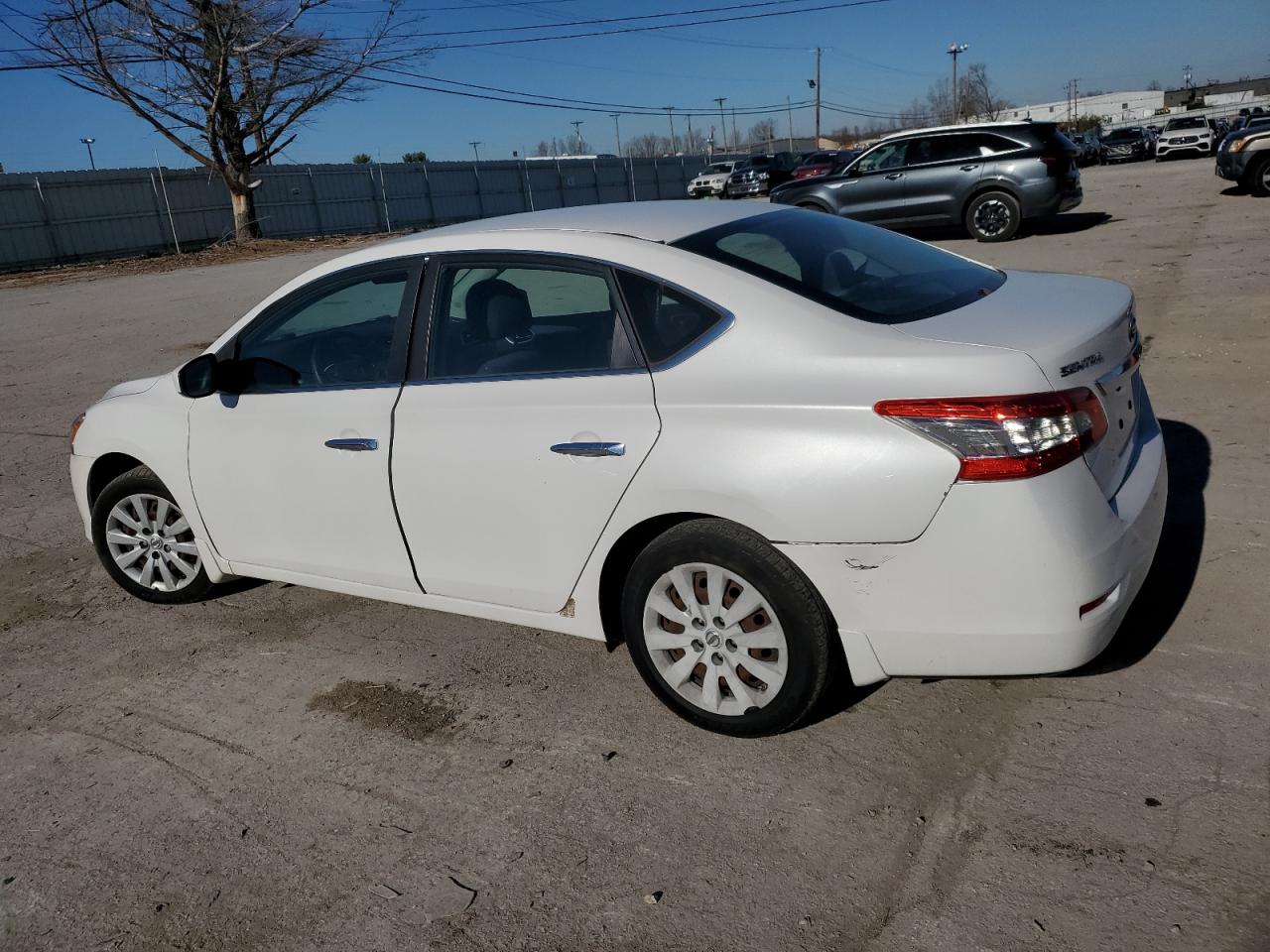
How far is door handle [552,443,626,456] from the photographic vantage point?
3.22m

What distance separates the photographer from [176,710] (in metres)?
3.93

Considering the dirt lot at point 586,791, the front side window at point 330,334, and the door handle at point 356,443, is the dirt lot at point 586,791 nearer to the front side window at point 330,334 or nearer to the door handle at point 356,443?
the door handle at point 356,443

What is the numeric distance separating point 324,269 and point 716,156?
210 feet

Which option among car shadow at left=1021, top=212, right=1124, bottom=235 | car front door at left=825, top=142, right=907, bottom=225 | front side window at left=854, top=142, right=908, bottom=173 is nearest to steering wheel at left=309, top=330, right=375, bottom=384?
car front door at left=825, top=142, right=907, bottom=225

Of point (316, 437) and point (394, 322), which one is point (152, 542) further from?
point (394, 322)

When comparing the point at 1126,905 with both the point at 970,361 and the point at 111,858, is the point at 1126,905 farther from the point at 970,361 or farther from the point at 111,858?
the point at 111,858

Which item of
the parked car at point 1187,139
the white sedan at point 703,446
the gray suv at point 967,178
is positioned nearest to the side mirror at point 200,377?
the white sedan at point 703,446

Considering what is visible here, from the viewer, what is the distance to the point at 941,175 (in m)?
16.1

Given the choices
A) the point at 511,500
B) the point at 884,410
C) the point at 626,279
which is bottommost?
the point at 511,500

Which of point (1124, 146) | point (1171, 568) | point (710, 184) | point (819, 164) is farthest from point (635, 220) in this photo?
point (1124, 146)

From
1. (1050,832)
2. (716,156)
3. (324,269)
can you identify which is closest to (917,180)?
(324,269)

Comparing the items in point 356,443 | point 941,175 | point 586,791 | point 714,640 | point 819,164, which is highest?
point 819,164

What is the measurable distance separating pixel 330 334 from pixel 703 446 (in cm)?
199

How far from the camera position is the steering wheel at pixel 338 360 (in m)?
4.00
